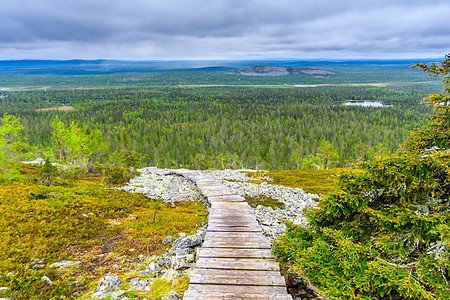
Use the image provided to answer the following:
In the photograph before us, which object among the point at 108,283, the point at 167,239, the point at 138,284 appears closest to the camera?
the point at 108,283

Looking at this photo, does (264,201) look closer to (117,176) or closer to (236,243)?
(236,243)

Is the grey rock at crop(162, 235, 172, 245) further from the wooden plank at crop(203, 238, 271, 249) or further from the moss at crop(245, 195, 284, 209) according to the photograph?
the moss at crop(245, 195, 284, 209)

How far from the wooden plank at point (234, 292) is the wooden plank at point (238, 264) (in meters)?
0.92

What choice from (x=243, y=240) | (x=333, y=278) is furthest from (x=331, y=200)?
(x=243, y=240)

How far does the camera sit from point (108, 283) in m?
8.13

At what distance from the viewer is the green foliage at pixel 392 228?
4.89 metres

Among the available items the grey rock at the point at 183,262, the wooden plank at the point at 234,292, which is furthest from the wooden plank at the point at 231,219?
the wooden plank at the point at 234,292

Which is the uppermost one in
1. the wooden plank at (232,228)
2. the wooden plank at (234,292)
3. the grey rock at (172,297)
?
the wooden plank at (234,292)

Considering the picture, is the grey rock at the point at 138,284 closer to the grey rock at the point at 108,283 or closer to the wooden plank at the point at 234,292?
the grey rock at the point at 108,283

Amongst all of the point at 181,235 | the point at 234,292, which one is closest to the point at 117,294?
the point at 234,292

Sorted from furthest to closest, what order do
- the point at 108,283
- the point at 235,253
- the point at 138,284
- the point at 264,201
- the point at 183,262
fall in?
the point at 264,201 → the point at 183,262 → the point at 235,253 → the point at 138,284 → the point at 108,283

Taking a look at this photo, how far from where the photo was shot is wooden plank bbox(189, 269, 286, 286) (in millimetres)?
7438

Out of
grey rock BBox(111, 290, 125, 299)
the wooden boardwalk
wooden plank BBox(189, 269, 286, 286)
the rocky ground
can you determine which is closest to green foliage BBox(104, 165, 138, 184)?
the rocky ground

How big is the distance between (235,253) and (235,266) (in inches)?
37.0
